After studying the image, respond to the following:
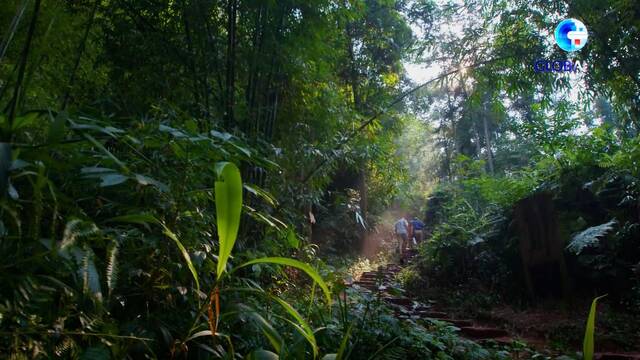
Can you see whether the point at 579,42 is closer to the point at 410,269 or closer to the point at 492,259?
the point at 492,259

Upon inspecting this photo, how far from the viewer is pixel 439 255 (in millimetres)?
6312

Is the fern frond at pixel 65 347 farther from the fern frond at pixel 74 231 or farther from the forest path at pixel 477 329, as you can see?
the forest path at pixel 477 329

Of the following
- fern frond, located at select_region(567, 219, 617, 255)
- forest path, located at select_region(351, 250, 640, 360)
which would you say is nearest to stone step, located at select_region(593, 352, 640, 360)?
forest path, located at select_region(351, 250, 640, 360)

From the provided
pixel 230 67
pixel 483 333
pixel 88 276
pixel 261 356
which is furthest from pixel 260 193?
pixel 483 333

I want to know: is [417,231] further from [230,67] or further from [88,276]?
[88,276]

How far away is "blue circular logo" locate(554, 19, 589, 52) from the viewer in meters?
3.87

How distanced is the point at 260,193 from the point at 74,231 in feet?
1.90

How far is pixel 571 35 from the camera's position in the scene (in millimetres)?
3938

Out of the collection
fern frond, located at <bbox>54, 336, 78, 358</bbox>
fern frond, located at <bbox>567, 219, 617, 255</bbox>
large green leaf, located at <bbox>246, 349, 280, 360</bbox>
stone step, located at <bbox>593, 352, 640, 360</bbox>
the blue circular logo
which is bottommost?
stone step, located at <bbox>593, 352, 640, 360</bbox>

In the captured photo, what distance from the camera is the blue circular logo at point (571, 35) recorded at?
3.87m

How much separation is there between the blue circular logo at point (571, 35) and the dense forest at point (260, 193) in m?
0.10

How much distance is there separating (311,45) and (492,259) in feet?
14.7

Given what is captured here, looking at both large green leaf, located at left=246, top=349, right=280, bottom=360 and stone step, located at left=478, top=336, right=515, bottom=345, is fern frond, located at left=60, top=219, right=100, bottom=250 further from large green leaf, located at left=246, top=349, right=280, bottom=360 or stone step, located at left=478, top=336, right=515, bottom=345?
stone step, located at left=478, top=336, right=515, bottom=345

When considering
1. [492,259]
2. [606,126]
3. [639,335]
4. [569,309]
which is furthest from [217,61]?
[606,126]
